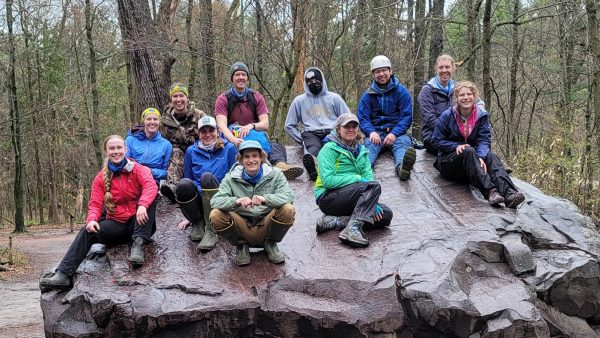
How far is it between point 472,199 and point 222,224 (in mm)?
2932

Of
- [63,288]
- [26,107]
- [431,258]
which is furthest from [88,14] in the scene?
[431,258]

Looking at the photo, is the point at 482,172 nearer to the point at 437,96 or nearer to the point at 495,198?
the point at 495,198

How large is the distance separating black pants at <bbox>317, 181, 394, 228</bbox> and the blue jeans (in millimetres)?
1800

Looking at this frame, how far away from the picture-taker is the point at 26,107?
19.4 m

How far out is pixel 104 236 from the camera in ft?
16.3

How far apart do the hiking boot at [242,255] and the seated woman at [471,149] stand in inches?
103

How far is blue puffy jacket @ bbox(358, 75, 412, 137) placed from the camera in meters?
7.13

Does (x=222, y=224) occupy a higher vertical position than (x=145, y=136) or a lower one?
lower

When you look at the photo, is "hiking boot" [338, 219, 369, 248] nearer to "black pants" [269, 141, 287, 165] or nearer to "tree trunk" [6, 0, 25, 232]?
"black pants" [269, 141, 287, 165]

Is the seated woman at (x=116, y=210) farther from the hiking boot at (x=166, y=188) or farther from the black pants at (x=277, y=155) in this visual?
the black pants at (x=277, y=155)

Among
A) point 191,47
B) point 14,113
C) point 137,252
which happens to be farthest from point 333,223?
point 14,113

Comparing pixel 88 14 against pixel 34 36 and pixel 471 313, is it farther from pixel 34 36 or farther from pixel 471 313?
pixel 471 313

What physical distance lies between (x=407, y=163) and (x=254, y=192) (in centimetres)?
252

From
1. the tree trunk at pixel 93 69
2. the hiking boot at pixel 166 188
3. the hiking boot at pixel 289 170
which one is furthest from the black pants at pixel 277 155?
the tree trunk at pixel 93 69
